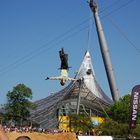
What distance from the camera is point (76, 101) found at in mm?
83375

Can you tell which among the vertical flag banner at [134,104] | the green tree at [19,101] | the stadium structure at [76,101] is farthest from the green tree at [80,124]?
the stadium structure at [76,101]

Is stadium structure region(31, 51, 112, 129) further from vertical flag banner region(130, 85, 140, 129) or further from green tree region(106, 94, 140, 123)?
vertical flag banner region(130, 85, 140, 129)

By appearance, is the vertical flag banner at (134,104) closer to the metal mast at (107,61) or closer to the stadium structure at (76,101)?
the metal mast at (107,61)

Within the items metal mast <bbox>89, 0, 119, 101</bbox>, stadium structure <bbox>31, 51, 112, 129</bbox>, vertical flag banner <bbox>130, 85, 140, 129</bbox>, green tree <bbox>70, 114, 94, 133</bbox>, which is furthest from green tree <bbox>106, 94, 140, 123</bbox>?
vertical flag banner <bbox>130, 85, 140, 129</bbox>

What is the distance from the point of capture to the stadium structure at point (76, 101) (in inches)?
3285

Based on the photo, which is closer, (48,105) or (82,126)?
(82,126)

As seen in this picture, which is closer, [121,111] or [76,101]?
[121,111]

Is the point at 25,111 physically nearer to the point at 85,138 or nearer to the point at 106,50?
the point at 106,50

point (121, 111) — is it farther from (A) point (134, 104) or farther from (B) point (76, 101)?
(A) point (134, 104)

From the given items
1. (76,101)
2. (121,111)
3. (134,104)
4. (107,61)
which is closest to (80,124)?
(121,111)

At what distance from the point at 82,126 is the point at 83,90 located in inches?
1210

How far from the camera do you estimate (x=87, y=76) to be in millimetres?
86812

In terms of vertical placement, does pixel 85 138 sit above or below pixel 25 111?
below

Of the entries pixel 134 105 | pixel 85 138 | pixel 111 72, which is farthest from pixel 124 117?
pixel 85 138
